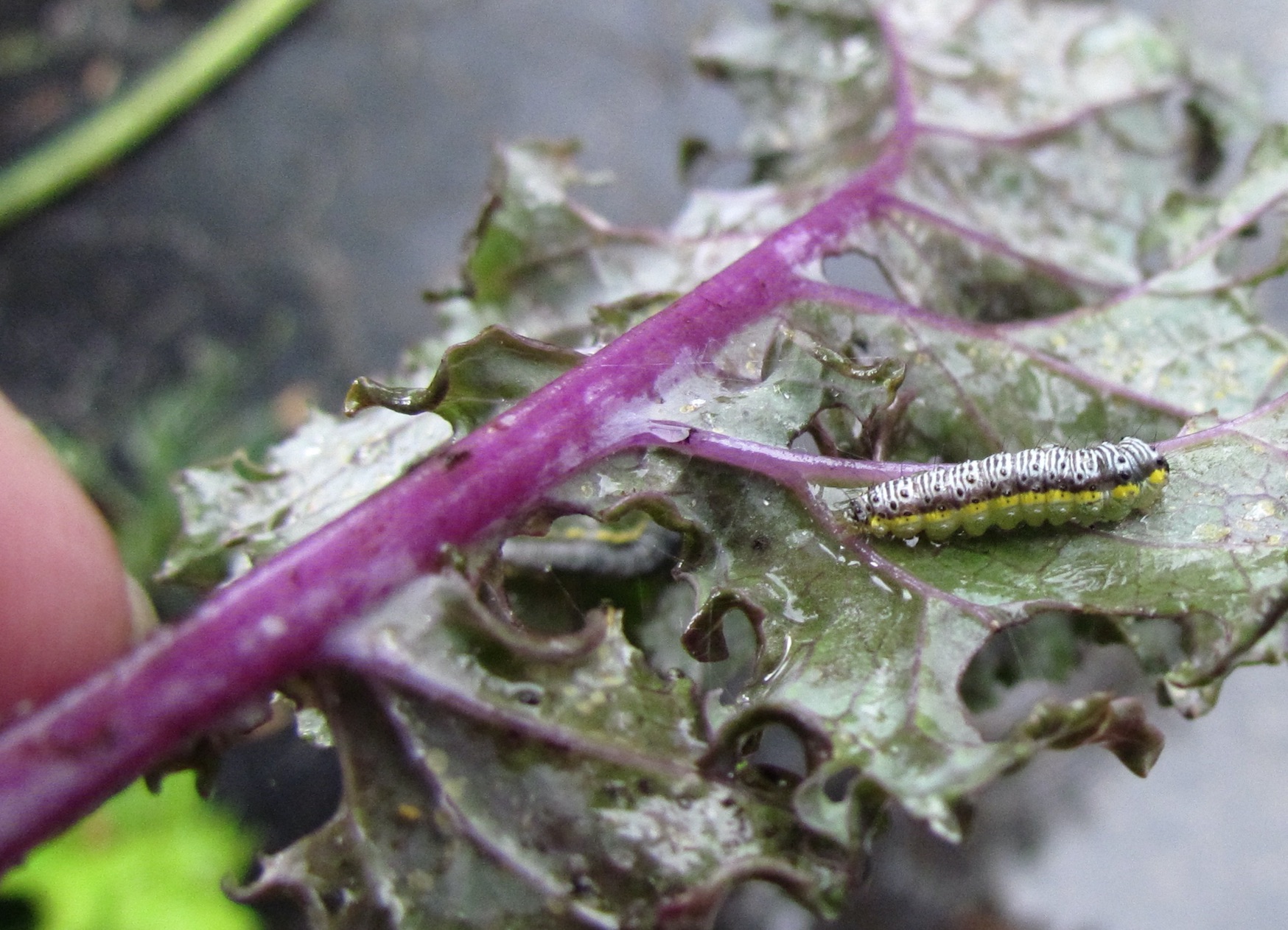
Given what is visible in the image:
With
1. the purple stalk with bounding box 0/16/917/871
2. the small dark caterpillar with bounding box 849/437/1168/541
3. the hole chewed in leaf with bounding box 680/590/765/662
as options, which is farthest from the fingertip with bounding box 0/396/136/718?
the small dark caterpillar with bounding box 849/437/1168/541

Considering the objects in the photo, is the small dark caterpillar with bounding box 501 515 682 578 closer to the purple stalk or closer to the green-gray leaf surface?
the green-gray leaf surface

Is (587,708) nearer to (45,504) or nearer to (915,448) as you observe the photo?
(915,448)

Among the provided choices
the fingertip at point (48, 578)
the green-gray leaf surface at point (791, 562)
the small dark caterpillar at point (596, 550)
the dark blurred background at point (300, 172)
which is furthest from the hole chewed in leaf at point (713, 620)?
the dark blurred background at point (300, 172)

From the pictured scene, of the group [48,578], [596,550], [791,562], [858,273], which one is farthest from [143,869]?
[858,273]

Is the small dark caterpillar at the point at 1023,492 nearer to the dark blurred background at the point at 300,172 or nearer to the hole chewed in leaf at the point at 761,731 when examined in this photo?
the hole chewed in leaf at the point at 761,731

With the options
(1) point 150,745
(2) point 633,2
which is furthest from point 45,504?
(2) point 633,2
